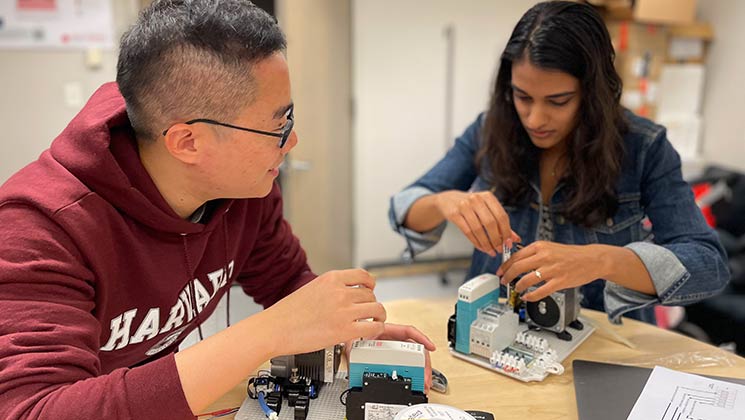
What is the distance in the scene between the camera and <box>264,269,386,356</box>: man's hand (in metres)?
0.99

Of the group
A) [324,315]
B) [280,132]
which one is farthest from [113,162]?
[324,315]

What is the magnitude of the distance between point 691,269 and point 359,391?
0.91 m

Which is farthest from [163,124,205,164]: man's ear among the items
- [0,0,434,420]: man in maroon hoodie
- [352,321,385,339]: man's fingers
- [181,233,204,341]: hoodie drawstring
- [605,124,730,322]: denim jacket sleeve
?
[605,124,730,322]: denim jacket sleeve

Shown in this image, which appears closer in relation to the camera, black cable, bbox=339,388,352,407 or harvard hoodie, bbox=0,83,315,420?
harvard hoodie, bbox=0,83,315,420

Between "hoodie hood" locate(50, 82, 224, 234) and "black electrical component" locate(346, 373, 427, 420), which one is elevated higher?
"hoodie hood" locate(50, 82, 224, 234)

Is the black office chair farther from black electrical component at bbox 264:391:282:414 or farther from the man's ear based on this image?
the man's ear

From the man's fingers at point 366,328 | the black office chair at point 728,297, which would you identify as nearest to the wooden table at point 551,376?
the man's fingers at point 366,328

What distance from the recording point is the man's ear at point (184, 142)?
106cm

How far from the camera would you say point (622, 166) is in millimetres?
1655

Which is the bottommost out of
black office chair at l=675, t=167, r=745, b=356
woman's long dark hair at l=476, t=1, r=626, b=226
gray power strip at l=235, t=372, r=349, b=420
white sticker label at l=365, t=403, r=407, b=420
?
black office chair at l=675, t=167, r=745, b=356

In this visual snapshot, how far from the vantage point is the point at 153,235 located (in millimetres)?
1155

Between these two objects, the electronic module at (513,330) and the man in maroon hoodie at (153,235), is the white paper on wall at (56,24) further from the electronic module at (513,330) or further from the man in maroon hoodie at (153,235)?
the electronic module at (513,330)

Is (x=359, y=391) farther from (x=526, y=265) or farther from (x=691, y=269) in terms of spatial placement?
(x=691, y=269)

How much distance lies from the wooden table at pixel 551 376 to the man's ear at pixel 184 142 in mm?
468
